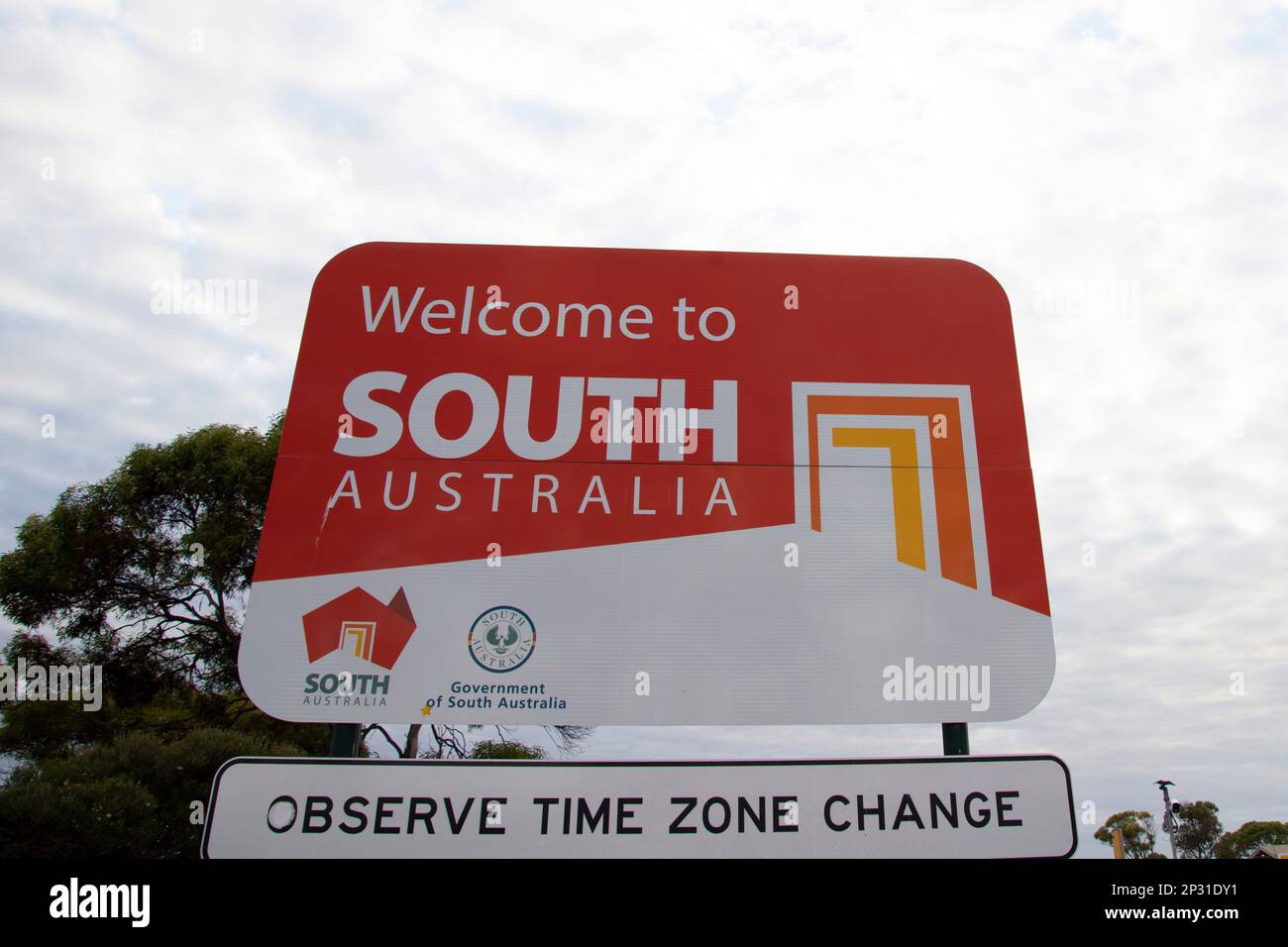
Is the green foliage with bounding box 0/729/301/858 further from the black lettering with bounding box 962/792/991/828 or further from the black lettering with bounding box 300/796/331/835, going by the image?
the black lettering with bounding box 962/792/991/828

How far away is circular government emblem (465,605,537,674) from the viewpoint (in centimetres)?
416

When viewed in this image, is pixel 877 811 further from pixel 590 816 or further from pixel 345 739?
pixel 345 739

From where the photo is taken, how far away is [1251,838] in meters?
36.9

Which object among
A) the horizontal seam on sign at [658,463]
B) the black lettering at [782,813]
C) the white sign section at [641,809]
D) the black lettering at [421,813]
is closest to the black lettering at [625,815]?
the white sign section at [641,809]

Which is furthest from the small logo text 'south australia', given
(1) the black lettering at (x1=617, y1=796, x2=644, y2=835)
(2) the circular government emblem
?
(1) the black lettering at (x1=617, y1=796, x2=644, y2=835)

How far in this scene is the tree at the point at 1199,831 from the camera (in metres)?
39.0

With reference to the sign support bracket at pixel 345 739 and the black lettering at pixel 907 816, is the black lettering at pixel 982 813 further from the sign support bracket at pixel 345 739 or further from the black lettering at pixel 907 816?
the sign support bracket at pixel 345 739

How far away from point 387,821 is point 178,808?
30.7 feet

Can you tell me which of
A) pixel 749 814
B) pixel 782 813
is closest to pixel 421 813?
pixel 749 814

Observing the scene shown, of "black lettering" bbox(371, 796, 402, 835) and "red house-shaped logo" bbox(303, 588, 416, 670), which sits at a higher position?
"red house-shaped logo" bbox(303, 588, 416, 670)

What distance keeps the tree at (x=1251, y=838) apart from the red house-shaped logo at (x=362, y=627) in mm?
43223

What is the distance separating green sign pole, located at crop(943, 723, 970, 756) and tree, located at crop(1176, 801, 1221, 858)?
44271 millimetres

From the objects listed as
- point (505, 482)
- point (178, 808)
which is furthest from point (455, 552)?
point (178, 808)

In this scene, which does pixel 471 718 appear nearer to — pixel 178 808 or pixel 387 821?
pixel 387 821
